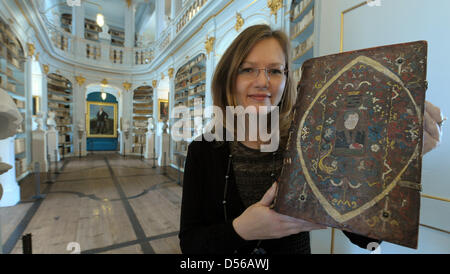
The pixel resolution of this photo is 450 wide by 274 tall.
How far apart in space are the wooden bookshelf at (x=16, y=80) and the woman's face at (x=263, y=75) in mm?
5762

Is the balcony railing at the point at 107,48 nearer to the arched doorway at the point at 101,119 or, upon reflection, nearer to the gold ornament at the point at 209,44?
the gold ornament at the point at 209,44

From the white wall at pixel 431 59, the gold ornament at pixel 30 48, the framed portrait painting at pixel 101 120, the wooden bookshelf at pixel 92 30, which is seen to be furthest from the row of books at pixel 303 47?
the framed portrait painting at pixel 101 120

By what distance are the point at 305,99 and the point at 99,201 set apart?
4235 millimetres

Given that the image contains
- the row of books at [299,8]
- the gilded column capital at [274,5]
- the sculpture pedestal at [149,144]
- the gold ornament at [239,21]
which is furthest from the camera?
the sculpture pedestal at [149,144]

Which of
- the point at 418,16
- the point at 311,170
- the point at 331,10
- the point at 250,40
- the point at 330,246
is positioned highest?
the point at 331,10

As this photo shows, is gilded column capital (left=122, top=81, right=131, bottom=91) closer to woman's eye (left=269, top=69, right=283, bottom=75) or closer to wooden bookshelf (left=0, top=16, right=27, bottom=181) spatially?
wooden bookshelf (left=0, top=16, right=27, bottom=181)

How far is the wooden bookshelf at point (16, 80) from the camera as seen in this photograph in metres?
4.34

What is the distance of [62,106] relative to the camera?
28.9 ft

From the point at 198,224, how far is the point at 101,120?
12.0 meters

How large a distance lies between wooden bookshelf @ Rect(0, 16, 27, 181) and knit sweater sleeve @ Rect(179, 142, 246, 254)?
5.65 meters

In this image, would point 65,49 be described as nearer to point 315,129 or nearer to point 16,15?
point 16,15

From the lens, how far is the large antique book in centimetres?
46

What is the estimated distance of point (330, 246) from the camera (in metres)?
1.50
